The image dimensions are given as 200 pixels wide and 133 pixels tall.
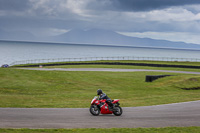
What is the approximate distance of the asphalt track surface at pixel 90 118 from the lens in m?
12.7

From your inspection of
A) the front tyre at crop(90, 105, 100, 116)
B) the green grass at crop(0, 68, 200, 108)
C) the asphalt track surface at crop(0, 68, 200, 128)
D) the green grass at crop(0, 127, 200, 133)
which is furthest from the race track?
the green grass at crop(0, 68, 200, 108)

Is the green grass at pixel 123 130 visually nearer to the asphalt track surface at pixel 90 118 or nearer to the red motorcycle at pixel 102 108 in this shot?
the asphalt track surface at pixel 90 118

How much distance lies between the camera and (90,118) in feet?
46.9

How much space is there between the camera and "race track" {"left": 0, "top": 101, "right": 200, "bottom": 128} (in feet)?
41.7

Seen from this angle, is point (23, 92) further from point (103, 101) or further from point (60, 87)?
point (103, 101)

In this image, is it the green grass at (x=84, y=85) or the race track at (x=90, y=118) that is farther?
the green grass at (x=84, y=85)

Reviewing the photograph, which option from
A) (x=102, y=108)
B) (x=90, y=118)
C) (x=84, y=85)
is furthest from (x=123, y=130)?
(x=84, y=85)

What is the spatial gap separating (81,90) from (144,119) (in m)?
15.2

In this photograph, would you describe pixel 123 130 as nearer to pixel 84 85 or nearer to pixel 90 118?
pixel 90 118

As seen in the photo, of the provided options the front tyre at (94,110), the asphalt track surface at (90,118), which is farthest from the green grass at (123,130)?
the front tyre at (94,110)

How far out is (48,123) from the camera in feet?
41.8

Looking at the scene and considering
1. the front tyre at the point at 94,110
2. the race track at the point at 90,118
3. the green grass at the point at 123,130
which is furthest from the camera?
the front tyre at the point at 94,110

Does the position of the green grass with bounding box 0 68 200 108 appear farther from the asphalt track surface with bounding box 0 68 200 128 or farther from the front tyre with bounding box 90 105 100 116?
the front tyre with bounding box 90 105 100 116

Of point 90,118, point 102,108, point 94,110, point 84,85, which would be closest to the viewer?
point 90,118
